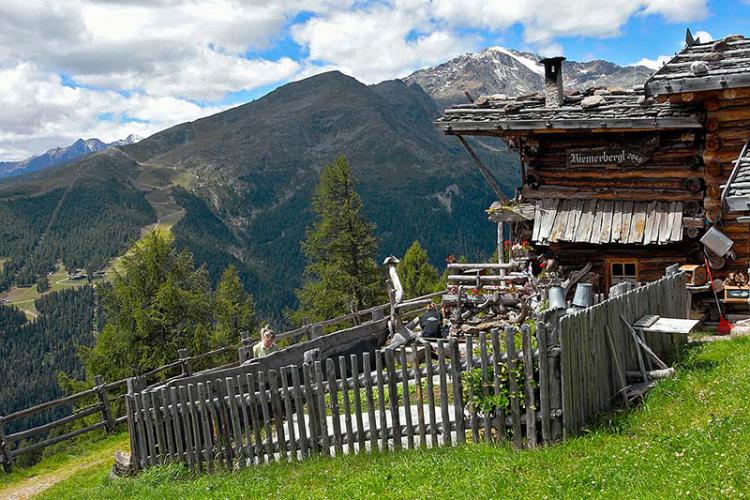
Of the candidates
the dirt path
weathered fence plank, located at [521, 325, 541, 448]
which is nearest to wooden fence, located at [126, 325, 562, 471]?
weathered fence plank, located at [521, 325, 541, 448]

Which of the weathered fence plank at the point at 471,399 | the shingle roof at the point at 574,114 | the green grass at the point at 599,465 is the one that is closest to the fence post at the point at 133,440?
the green grass at the point at 599,465

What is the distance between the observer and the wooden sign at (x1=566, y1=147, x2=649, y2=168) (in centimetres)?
1722

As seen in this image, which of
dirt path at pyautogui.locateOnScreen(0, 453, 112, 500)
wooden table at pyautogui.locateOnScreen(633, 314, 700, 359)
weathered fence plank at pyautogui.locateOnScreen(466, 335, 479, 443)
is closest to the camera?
weathered fence plank at pyautogui.locateOnScreen(466, 335, 479, 443)

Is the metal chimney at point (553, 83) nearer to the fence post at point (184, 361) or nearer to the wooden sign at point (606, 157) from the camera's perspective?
the wooden sign at point (606, 157)

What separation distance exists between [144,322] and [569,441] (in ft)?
85.9

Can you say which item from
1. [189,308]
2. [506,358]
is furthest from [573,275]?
[189,308]

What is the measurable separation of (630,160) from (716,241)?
3031 mm

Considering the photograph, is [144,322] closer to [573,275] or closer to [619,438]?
[573,275]

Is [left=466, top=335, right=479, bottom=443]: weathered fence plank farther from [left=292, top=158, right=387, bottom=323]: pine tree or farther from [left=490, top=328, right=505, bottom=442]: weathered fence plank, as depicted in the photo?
[left=292, top=158, right=387, bottom=323]: pine tree

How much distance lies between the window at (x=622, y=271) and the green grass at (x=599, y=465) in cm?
836

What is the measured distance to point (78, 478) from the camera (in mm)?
13688

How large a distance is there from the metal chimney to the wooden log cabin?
28 mm

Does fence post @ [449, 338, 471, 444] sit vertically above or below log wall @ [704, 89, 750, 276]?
below

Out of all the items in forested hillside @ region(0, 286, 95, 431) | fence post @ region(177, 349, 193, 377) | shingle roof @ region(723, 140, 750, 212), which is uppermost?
shingle roof @ region(723, 140, 750, 212)
